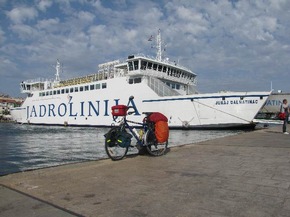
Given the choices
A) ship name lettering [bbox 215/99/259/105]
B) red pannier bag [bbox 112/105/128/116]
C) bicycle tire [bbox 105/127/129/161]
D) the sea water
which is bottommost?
the sea water

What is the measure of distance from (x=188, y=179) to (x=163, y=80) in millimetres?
25379

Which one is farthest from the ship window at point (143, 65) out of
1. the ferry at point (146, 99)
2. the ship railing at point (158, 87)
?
the ship railing at point (158, 87)

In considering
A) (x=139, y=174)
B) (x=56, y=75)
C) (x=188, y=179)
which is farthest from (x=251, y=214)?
(x=56, y=75)

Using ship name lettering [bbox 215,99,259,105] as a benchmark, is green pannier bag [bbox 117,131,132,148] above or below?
below

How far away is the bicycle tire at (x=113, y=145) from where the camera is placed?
6637 millimetres

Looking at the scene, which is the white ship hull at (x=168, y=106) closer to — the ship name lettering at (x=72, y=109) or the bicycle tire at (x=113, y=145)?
the ship name lettering at (x=72, y=109)

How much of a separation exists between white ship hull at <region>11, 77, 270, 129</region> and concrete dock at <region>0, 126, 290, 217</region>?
55.4 ft

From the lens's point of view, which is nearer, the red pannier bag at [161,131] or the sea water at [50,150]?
the red pannier bag at [161,131]

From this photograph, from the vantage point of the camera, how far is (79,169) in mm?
5516

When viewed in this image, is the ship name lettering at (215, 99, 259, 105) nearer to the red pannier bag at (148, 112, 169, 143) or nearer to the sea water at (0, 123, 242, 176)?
the sea water at (0, 123, 242, 176)

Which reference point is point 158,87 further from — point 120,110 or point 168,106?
point 120,110

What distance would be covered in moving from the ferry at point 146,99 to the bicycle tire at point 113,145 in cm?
1719

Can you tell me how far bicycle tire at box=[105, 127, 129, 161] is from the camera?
6.64 meters

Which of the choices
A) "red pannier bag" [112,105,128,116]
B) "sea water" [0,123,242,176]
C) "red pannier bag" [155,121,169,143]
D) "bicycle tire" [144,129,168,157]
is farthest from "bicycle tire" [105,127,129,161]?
"sea water" [0,123,242,176]
